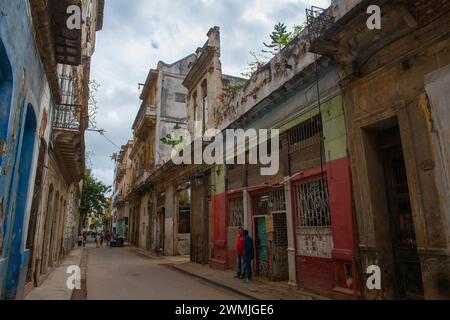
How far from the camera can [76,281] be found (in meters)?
10.2

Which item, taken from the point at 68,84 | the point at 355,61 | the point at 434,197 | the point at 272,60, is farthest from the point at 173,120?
the point at 434,197

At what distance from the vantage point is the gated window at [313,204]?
763cm

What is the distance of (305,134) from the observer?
8.48m

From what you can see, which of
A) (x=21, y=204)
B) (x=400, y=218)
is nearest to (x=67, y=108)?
(x=21, y=204)

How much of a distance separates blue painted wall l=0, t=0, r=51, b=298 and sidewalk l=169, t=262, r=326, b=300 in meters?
4.97

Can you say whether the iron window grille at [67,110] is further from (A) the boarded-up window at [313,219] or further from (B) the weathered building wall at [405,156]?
(B) the weathered building wall at [405,156]

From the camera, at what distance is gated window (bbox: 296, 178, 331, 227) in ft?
25.0

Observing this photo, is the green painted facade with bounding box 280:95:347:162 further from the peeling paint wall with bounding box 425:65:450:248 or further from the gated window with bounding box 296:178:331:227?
the peeling paint wall with bounding box 425:65:450:248

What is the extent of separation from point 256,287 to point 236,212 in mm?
3567

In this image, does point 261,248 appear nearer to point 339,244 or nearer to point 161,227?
point 339,244

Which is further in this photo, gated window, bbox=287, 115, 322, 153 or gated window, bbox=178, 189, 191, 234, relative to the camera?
gated window, bbox=178, 189, 191, 234

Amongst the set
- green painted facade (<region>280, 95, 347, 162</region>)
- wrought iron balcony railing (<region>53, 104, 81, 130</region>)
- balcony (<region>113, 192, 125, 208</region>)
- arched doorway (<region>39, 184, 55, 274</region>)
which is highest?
balcony (<region>113, 192, 125, 208</region>)

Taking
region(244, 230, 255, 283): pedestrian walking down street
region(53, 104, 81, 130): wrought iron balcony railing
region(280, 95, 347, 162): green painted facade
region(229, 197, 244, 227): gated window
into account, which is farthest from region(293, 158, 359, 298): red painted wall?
region(53, 104, 81, 130): wrought iron balcony railing

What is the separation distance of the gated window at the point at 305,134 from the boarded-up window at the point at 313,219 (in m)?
0.99
